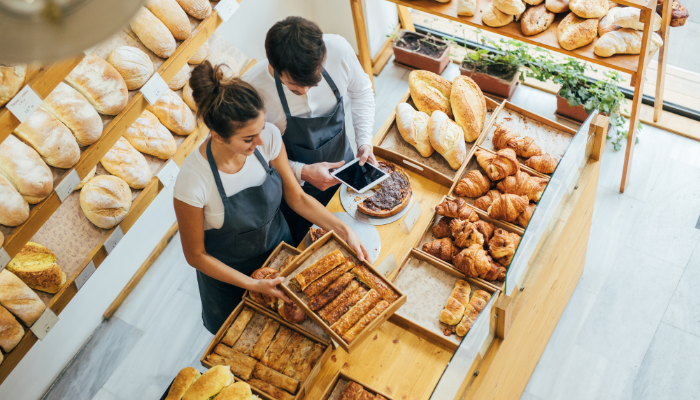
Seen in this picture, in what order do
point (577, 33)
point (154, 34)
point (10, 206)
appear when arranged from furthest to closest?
point (577, 33), point (154, 34), point (10, 206)

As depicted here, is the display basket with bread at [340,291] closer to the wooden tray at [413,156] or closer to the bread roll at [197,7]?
the wooden tray at [413,156]

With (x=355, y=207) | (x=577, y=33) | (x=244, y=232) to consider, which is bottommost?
(x=244, y=232)

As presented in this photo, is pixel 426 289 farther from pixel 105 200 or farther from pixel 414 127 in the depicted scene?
pixel 105 200

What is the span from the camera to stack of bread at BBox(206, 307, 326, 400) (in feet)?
5.90

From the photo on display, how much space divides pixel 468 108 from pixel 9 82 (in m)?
2.03

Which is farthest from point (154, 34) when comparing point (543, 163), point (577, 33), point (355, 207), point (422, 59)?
point (422, 59)

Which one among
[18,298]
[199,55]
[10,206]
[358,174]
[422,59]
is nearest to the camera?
[10,206]

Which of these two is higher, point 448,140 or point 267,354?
point 448,140

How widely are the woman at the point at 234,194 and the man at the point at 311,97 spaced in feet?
0.67

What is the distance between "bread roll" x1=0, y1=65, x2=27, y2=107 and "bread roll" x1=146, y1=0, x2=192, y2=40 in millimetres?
911

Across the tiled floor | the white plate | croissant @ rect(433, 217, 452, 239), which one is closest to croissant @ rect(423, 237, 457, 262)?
croissant @ rect(433, 217, 452, 239)

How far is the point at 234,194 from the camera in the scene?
76.2 inches

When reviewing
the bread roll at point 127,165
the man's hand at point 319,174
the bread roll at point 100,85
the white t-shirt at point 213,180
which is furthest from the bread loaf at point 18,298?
the man's hand at point 319,174

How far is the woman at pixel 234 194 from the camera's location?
65.4 inches
